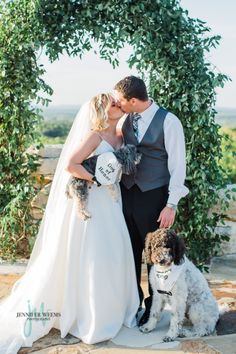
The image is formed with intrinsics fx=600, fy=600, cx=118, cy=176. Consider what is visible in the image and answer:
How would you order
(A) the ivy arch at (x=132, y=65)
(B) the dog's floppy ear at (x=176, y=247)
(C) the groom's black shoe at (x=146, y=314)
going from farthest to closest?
(A) the ivy arch at (x=132, y=65)
(C) the groom's black shoe at (x=146, y=314)
(B) the dog's floppy ear at (x=176, y=247)

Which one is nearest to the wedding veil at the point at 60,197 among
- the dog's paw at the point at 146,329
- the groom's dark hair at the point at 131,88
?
the groom's dark hair at the point at 131,88

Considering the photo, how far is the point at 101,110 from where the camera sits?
3.71 m

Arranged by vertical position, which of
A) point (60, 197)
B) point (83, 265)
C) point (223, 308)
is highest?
point (60, 197)

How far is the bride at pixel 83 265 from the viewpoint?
371cm

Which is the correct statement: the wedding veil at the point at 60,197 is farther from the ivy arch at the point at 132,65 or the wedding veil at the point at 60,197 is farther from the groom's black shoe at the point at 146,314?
the ivy arch at the point at 132,65

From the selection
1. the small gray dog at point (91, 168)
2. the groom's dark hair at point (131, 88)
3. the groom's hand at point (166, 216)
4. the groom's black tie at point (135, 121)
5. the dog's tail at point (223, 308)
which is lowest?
the dog's tail at point (223, 308)

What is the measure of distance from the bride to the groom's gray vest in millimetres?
156

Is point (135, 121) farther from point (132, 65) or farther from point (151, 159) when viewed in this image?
point (132, 65)

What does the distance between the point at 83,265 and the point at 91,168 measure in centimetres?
62

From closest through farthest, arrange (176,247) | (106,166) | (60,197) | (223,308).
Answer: (176,247), (106,166), (60,197), (223,308)

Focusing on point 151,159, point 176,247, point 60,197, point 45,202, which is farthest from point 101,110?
point 45,202

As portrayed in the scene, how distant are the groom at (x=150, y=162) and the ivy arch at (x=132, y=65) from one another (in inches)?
47.9

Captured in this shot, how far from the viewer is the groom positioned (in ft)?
12.2

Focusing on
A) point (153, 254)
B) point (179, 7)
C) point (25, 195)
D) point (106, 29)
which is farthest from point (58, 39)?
point (153, 254)
